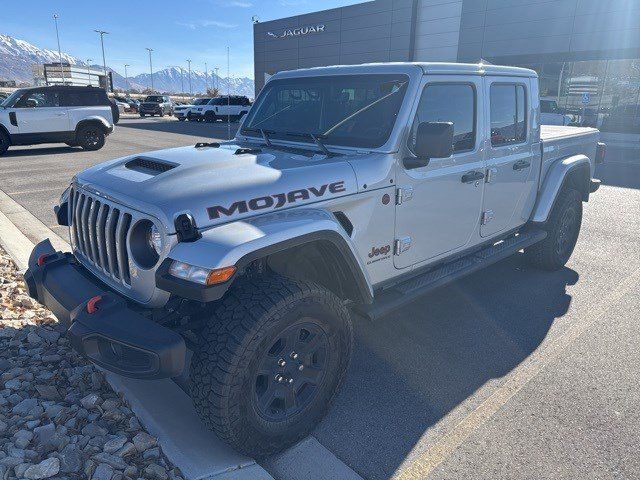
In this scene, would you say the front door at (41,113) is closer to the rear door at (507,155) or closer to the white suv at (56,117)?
the white suv at (56,117)

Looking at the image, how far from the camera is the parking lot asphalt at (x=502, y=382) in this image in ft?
8.51

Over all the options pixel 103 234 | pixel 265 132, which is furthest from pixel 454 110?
pixel 103 234

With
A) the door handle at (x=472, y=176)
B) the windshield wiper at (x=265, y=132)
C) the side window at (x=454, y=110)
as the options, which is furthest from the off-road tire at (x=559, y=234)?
the windshield wiper at (x=265, y=132)

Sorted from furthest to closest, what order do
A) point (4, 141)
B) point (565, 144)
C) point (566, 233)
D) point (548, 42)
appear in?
point (548, 42) → point (4, 141) → point (566, 233) → point (565, 144)

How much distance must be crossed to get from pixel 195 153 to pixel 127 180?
647 millimetres

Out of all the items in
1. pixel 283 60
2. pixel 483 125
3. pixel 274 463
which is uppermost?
pixel 283 60

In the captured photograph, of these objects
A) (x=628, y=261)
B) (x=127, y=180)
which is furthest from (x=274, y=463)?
(x=628, y=261)

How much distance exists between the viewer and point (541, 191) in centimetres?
488

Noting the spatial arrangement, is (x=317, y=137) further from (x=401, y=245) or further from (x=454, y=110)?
(x=454, y=110)

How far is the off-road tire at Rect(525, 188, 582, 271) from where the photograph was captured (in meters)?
5.09

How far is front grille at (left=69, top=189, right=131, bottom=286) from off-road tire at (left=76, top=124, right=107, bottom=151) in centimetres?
1336

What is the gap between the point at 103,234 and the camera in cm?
275

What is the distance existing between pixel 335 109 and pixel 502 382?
2.22 m

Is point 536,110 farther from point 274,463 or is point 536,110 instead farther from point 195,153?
point 274,463
